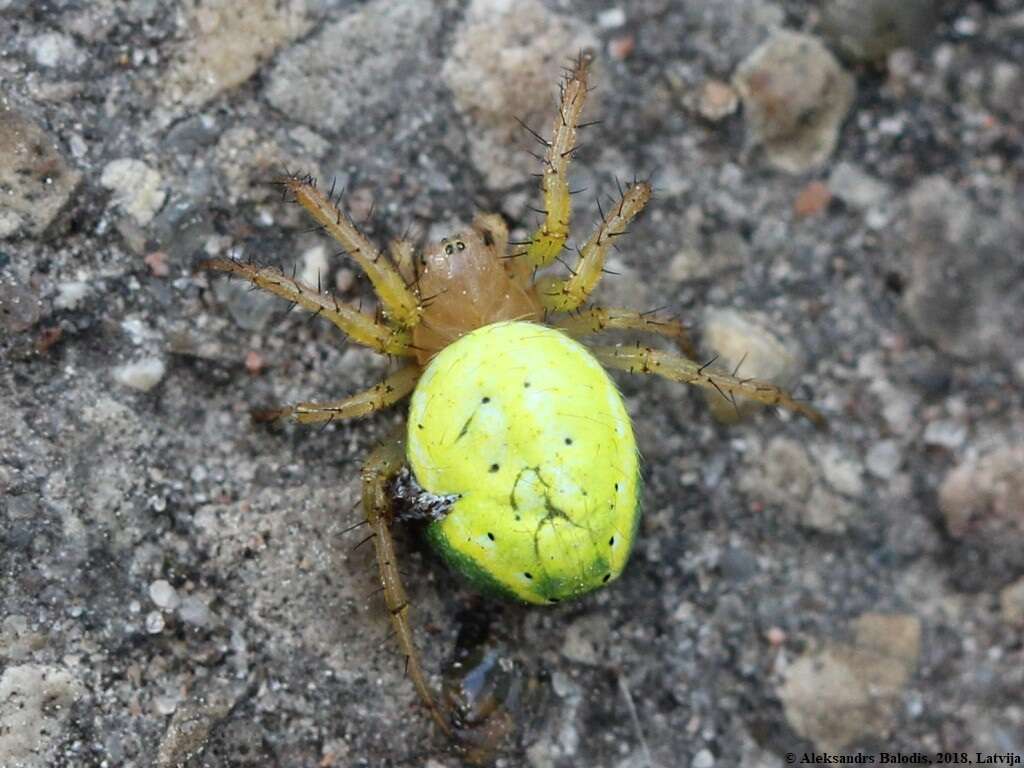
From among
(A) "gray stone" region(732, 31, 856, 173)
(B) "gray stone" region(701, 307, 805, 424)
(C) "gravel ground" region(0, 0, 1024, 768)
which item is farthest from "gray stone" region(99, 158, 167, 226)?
(A) "gray stone" region(732, 31, 856, 173)

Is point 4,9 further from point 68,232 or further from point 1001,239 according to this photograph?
point 1001,239

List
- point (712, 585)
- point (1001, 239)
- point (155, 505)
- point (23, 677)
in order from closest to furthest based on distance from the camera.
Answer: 1. point (23, 677)
2. point (155, 505)
3. point (712, 585)
4. point (1001, 239)

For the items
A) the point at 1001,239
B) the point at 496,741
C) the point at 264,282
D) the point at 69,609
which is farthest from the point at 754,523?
the point at 69,609

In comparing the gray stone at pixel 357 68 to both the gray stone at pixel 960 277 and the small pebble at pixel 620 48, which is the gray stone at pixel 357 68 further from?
the gray stone at pixel 960 277

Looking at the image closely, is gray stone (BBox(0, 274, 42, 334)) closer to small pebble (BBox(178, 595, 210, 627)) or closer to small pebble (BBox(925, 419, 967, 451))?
small pebble (BBox(178, 595, 210, 627))

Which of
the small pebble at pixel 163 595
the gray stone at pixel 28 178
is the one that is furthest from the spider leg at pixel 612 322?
the gray stone at pixel 28 178

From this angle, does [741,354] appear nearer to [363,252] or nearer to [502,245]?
[502,245]

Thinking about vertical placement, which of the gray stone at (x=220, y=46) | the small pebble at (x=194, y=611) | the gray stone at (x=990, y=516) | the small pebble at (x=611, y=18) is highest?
the gray stone at (x=220, y=46)
